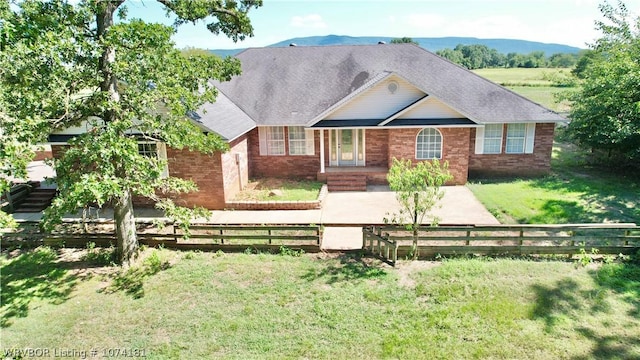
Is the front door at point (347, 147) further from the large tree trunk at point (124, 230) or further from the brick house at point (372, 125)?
the large tree trunk at point (124, 230)

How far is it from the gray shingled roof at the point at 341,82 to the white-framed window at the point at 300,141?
1.96 ft

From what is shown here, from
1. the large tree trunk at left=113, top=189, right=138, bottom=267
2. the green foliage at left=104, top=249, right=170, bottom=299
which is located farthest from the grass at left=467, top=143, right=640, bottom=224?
the large tree trunk at left=113, top=189, right=138, bottom=267

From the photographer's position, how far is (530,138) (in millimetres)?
18953

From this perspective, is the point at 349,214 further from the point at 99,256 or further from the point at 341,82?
the point at 341,82

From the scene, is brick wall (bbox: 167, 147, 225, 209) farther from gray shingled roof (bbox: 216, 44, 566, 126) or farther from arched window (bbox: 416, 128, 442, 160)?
arched window (bbox: 416, 128, 442, 160)

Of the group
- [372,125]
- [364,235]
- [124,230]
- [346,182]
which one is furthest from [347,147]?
[124,230]

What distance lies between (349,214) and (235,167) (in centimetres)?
539

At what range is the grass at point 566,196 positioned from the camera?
46.2ft

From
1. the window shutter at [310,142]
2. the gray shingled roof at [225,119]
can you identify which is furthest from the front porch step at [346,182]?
the gray shingled roof at [225,119]

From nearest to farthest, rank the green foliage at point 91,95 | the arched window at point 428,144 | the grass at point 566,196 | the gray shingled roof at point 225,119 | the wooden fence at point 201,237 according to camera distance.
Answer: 1. the green foliage at point 91,95
2. the wooden fence at point 201,237
3. the grass at point 566,196
4. the gray shingled roof at point 225,119
5. the arched window at point 428,144

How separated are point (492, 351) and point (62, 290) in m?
9.98

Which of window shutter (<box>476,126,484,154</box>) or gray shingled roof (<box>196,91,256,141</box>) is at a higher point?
gray shingled roof (<box>196,91,256,141</box>)

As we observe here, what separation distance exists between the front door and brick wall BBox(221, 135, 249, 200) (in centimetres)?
422

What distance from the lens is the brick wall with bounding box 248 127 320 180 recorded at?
64.2 feet
